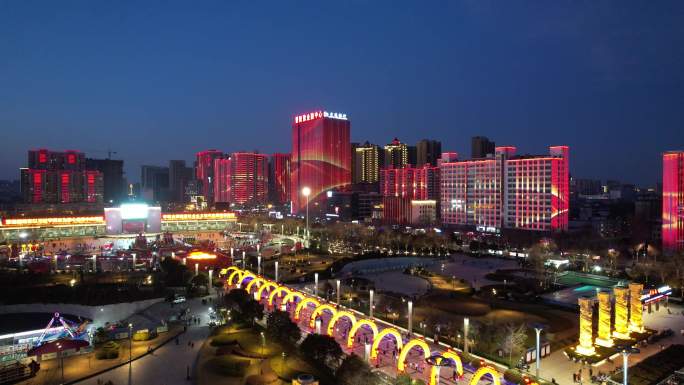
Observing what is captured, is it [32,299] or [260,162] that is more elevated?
[260,162]

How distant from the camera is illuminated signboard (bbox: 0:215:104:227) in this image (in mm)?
47938

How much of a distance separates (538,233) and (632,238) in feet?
36.9

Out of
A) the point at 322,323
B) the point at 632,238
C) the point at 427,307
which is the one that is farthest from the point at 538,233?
the point at 322,323

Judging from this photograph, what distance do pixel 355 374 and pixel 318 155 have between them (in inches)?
3029

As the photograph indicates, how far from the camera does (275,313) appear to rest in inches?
725

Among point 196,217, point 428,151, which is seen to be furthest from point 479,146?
point 196,217

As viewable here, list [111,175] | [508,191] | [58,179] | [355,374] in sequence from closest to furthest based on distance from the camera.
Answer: [355,374], [508,191], [58,179], [111,175]

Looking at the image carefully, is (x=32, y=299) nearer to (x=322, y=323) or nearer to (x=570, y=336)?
(x=322, y=323)

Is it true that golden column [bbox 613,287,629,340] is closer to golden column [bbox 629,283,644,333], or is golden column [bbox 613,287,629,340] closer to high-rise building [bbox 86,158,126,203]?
golden column [bbox 629,283,644,333]

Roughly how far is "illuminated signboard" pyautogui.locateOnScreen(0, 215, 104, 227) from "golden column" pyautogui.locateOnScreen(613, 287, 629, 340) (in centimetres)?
5053

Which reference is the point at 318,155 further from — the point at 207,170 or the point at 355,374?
the point at 355,374

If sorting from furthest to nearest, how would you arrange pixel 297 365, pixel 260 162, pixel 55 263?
pixel 260 162, pixel 55 263, pixel 297 365

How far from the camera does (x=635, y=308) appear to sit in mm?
19938

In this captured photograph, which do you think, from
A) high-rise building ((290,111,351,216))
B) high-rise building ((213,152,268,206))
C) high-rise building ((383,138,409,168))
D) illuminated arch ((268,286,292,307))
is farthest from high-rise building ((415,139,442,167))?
illuminated arch ((268,286,292,307))
